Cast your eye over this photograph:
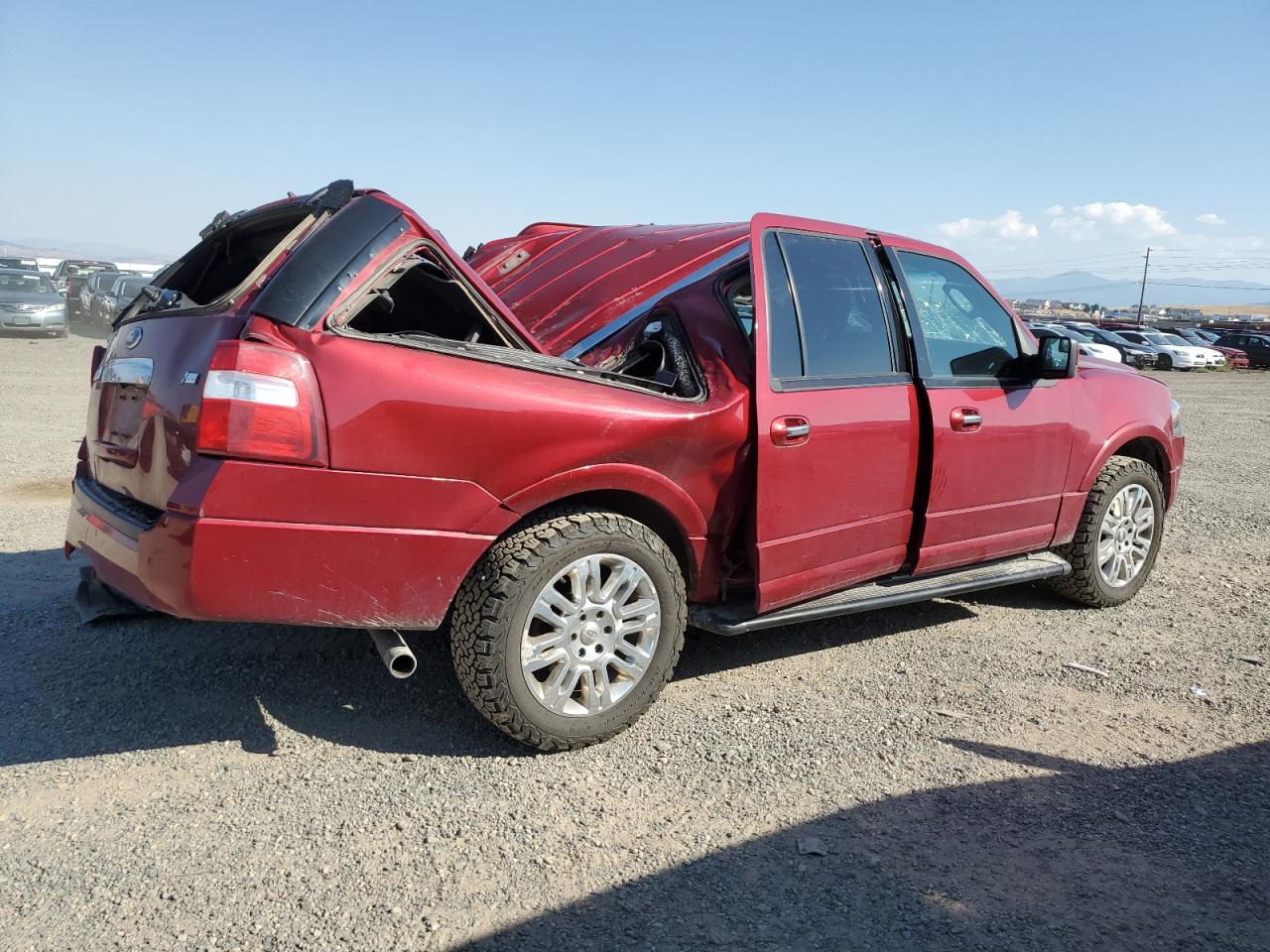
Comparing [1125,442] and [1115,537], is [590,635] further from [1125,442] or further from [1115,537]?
[1125,442]

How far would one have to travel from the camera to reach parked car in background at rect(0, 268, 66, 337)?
22109 mm

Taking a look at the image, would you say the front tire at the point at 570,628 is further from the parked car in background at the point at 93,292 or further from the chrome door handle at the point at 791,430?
the parked car in background at the point at 93,292

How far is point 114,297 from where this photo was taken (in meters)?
26.4

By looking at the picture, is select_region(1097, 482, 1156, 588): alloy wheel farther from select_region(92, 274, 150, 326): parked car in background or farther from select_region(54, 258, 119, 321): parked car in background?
select_region(54, 258, 119, 321): parked car in background

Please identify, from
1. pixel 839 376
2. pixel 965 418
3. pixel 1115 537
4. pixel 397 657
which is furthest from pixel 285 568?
pixel 1115 537

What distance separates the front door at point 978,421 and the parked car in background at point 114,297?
25387 mm

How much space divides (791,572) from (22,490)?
5.75 m

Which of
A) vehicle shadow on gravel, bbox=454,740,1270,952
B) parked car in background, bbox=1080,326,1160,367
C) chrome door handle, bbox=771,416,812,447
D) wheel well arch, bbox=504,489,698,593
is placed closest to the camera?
vehicle shadow on gravel, bbox=454,740,1270,952

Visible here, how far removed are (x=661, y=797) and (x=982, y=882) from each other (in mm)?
995

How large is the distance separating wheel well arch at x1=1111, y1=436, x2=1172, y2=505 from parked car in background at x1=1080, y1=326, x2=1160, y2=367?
32504 millimetres

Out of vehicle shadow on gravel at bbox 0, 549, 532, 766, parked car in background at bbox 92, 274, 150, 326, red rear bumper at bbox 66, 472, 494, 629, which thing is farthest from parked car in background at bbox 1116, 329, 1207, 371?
red rear bumper at bbox 66, 472, 494, 629

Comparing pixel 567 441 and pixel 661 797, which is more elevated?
pixel 567 441

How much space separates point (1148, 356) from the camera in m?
36.2

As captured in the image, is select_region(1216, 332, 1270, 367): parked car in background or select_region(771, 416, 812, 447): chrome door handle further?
select_region(1216, 332, 1270, 367): parked car in background
